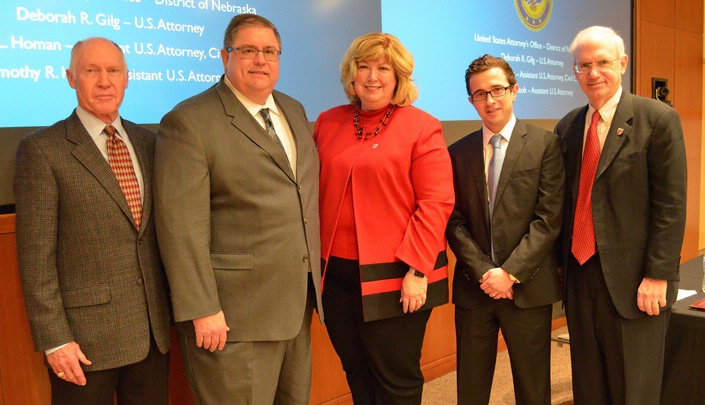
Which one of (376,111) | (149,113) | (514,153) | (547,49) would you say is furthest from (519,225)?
(547,49)

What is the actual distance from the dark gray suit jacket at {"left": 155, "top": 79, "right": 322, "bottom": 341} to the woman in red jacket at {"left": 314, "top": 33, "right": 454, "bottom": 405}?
0.17 meters

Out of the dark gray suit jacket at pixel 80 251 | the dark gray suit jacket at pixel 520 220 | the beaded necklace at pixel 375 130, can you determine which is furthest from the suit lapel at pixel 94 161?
the dark gray suit jacket at pixel 520 220

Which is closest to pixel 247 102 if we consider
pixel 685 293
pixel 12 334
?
pixel 12 334

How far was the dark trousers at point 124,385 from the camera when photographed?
5.67 ft

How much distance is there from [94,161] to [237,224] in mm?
453

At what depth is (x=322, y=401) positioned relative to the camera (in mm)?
3074

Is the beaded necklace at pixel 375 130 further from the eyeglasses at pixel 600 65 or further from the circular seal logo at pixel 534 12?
the circular seal logo at pixel 534 12

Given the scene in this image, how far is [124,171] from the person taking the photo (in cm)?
179

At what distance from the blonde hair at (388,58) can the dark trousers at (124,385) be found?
1157 mm

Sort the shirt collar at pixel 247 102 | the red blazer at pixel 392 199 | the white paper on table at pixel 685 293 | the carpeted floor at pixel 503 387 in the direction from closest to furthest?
the shirt collar at pixel 247 102 → the red blazer at pixel 392 199 → the white paper on table at pixel 685 293 → the carpeted floor at pixel 503 387

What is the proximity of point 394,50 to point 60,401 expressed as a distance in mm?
1548

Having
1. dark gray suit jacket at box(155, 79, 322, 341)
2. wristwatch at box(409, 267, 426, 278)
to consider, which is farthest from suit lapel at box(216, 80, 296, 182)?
wristwatch at box(409, 267, 426, 278)

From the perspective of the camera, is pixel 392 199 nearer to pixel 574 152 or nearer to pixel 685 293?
pixel 574 152

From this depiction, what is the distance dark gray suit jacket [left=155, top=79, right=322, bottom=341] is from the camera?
1.72 meters
